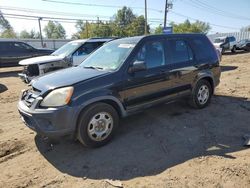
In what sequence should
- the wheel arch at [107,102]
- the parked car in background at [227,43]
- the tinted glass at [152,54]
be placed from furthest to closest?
the parked car in background at [227,43] → the tinted glass at [152,54] → the wheel arch at [107,102]

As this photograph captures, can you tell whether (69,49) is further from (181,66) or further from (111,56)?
(181,66)

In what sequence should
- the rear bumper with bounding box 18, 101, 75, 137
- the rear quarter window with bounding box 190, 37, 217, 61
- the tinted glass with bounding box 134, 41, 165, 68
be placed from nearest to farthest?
the rear bumper with bounding box 18, 101, 75, 137 < the tinted glass with bounding box 134, 41, 165, 68 < the rear quarter window with bounding box 190, 37, 217, 61

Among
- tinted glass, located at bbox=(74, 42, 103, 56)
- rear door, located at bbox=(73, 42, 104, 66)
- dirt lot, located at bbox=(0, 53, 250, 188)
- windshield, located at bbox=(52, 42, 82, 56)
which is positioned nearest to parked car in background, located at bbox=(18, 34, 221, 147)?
dirt lot, located at bbox=(0, 53, 250, 188)

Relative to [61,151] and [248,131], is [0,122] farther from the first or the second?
[248,131]

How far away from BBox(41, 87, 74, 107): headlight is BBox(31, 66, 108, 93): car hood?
11 cm

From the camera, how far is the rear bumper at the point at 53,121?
357cm

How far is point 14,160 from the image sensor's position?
387cm

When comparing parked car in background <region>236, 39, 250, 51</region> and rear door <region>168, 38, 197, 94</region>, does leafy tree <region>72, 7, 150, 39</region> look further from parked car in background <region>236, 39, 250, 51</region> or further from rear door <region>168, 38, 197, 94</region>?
rear door <region>168, 38, 197, 94</region>

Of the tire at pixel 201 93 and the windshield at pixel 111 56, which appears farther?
the tire at pixel 201 93

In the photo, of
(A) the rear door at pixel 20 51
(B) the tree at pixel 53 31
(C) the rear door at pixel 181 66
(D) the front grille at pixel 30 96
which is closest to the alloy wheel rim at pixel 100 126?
(D) the front grille at pixel 30 96

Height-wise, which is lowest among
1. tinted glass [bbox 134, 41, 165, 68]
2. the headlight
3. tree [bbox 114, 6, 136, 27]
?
the headlight

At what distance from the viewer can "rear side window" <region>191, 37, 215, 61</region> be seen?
5582mm

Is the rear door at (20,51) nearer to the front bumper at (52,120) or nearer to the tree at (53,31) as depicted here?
the front bumper at (52,120)

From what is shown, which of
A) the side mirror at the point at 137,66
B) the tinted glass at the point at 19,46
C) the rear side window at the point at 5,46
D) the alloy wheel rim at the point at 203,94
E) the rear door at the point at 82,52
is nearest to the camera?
the side mirror at the point at 137,66
